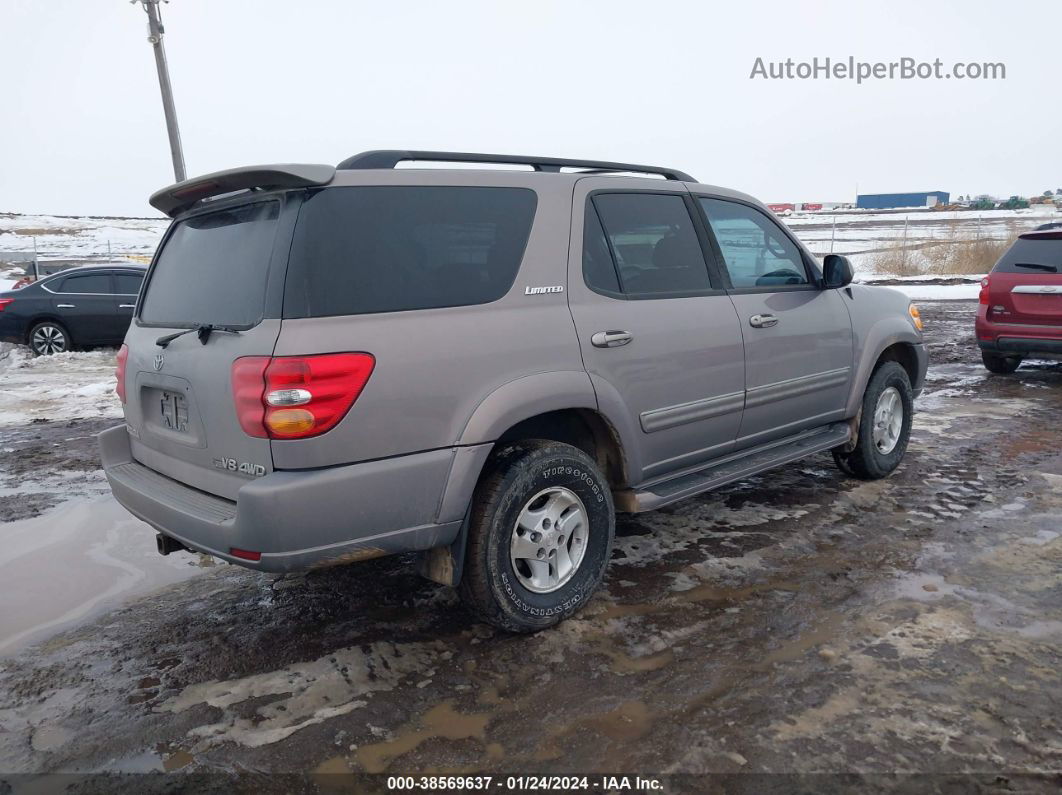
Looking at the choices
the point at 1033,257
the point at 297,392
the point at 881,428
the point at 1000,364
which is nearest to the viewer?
the point at 297,392

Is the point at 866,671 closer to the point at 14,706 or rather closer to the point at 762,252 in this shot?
the point at 762,252

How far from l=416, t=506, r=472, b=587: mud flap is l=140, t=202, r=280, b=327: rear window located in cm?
110

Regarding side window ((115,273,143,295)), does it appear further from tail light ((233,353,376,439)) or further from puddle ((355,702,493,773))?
puddle ((355,702,493,773))

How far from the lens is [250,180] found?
9.46 ft

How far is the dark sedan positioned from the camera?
12.1 m

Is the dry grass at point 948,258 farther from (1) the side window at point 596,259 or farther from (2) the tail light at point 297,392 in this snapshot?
(2) the tail light at point 297,392

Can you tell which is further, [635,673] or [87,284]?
[87,284]

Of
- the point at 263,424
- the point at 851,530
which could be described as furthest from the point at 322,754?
the point at 851,530

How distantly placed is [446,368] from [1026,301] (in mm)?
7661

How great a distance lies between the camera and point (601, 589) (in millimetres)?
3701

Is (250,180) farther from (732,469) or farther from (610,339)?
(732,469)

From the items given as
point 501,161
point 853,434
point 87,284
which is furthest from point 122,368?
point 87,284

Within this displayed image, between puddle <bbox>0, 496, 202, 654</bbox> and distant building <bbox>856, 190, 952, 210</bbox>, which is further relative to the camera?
distant building <bbox>856, 190, 952, 210</bbox>

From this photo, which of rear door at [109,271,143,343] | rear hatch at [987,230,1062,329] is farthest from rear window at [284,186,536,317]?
rear door at [109,271,143,343]
